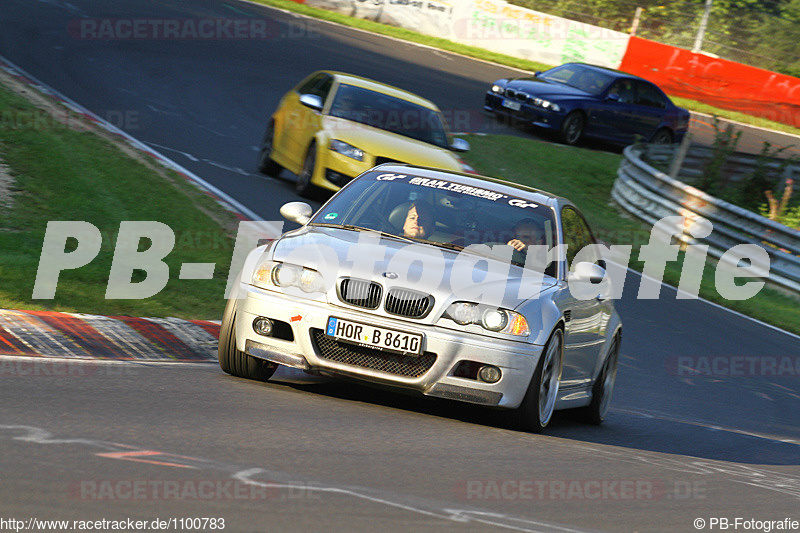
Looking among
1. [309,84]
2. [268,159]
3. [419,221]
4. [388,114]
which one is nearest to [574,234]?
[419,221]

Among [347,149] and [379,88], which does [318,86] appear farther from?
[347,149]

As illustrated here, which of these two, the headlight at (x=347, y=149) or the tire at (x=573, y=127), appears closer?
the headlight at (x=347, y=149)

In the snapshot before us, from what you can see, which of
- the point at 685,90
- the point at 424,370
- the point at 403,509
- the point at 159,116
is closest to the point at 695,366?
the point at 424,370

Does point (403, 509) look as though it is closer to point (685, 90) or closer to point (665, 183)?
point (665, 183)

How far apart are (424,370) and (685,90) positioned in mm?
28754

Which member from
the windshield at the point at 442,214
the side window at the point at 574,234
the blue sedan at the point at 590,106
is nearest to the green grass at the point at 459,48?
the blue sedan at the point at 590,106

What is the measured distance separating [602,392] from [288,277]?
288cm

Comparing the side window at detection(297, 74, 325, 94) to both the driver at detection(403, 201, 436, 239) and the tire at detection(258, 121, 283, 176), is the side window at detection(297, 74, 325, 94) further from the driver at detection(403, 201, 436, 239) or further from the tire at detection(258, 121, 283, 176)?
the driver at detection(403, 201, 436, 239)

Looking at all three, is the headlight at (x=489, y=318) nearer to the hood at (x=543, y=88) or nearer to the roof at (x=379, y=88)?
the roof at (x=379, y=88)

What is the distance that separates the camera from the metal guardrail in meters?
16.5

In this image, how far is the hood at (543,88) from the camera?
24453 millimetres

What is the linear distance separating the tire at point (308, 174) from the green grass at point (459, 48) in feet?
62.5

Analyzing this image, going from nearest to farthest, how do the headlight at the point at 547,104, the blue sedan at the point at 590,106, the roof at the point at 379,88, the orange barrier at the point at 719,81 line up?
the roof at the point at 379,88
the headlight at the point at 547,104
the blue sedan at the point at 590,106
the orange barrier at the point at 719,81

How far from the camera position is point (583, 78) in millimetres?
26094
